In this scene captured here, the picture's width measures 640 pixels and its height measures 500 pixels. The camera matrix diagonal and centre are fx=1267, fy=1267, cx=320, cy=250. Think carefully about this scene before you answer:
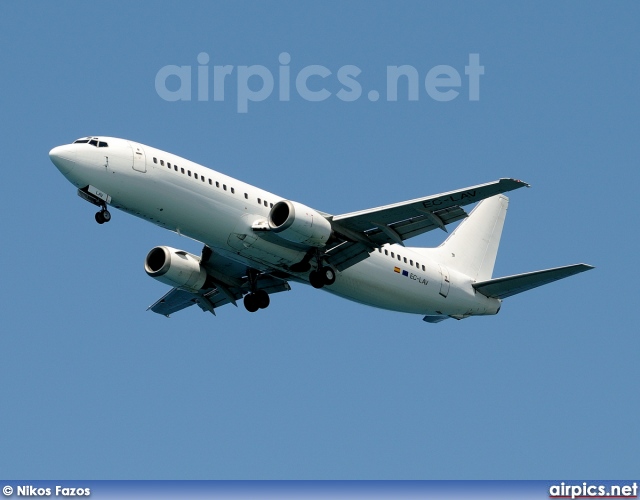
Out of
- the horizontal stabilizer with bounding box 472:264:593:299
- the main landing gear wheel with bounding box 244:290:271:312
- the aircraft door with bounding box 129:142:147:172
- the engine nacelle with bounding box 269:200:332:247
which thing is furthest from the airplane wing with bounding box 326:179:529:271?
the aircraft door with bounding box 129:142:147:172

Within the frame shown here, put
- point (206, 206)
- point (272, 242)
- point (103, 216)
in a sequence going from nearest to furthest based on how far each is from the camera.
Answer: point (103, 216), point (206, 206), point (272, 242)

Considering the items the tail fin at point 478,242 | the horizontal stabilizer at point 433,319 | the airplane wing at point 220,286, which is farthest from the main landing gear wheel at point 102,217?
the tail fin at point 478,242

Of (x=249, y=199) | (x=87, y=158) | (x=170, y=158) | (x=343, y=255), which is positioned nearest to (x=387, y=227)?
(x=343, y=255)

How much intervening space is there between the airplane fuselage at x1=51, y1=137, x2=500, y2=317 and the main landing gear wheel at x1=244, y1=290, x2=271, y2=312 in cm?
254

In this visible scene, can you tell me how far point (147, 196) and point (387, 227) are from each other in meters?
9.18

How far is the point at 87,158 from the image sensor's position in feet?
147

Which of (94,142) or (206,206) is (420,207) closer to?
(206,206)

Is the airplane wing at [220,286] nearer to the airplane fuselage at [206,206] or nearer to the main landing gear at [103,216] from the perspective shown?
the airplane fuselage at [206,206]

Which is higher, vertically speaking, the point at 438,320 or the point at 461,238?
the point at 461,238

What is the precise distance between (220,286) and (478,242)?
1263 centimetres

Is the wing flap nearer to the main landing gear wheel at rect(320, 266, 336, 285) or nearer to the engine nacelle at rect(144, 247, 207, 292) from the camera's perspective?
the main landing gear wheel at rect(320, 266, 336, 285)

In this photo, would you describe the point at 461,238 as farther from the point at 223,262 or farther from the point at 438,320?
the point at 223,262

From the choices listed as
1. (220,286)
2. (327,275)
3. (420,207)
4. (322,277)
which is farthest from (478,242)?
(220,286)

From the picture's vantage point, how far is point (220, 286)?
173 feet
